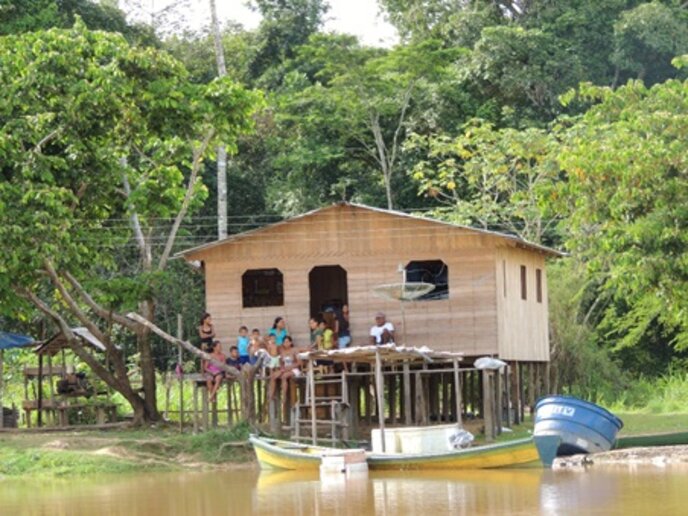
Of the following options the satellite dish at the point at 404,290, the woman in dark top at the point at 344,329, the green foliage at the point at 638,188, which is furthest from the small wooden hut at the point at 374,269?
the green foliage at the point at 638,188

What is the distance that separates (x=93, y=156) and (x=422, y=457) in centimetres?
988

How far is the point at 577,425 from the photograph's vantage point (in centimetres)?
2550

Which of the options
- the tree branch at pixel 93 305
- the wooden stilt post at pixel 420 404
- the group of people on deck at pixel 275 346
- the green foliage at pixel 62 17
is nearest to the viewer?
the group of people on deck at pixel 275 346

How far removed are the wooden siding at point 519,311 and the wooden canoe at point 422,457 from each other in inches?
219

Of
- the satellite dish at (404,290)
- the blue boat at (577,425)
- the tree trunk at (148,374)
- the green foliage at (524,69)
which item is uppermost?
the green foliage at (524,69)

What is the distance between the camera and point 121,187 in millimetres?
32312

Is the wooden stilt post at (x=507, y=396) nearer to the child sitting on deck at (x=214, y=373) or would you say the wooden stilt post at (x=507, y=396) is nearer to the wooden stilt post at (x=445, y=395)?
the wooden stilt post at (x=445, y=395)

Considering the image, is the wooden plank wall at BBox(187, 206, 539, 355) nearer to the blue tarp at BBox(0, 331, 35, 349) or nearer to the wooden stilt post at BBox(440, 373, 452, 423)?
the wooden stilt post at BBox(440, 373, 452, 423)

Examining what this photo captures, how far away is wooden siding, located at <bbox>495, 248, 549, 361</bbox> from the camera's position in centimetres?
3030

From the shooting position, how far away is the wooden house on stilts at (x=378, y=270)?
29.6m

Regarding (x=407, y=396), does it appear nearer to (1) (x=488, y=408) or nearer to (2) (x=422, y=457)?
(1) (x=488, y=408)

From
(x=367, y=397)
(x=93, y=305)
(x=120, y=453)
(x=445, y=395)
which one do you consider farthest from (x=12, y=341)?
(x=445, y=395)

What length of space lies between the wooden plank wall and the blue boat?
13.3ft

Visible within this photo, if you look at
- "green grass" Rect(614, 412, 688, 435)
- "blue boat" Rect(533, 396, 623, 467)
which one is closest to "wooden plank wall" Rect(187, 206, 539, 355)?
"green grass" Rect(614, 412, 688, 435)
